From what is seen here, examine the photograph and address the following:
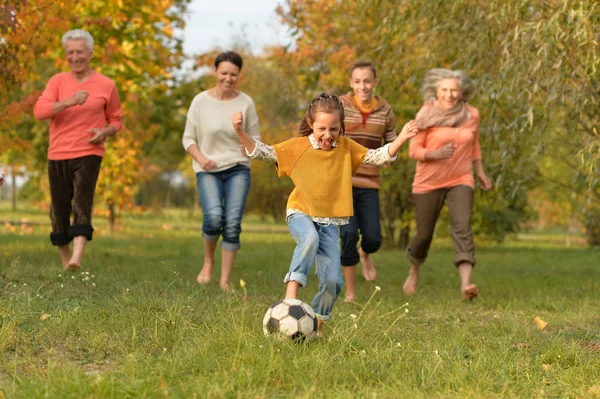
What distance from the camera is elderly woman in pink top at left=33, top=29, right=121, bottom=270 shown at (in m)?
7.56

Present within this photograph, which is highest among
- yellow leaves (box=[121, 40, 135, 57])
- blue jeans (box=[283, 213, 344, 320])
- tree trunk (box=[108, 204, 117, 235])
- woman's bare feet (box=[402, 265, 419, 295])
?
yellow leaves (box=[121, 40, 135, 57])

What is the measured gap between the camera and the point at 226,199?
7.54 metres

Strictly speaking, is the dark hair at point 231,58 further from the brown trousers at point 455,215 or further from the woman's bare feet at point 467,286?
the woman's bare feet at point 467,286

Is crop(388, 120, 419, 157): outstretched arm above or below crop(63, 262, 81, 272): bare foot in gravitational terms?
above

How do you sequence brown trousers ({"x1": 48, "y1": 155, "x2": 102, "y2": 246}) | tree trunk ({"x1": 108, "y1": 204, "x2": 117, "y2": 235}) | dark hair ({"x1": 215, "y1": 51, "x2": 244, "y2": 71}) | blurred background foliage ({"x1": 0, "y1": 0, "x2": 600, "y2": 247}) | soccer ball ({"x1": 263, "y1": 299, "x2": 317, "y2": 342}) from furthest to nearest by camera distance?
1. tree trunk ({"x1": 108, "y1": 204, "x2": 117, "y2": 235})
2. blurred background foliage ({"x1": 0, "y1": 0, "x2": 600, "y2": 247})
3. brown trousers ({"x1": 48, "y1": 155, "x2": 102, "y2": 246})
4. dark hair ({"x1": 215, "y1": 51, "x2": 244, "y2": 71})
5. soccer ball ({"x1": 263, "y1": 299, "x2": 317, "y2": 342})

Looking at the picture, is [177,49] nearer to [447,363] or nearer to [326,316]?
[326,316]

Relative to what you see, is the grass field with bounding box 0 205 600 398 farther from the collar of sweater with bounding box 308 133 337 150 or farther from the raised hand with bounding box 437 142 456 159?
the raised hand with bounding box 437 142 456 159

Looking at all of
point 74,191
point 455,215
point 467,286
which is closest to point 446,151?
point 455,215

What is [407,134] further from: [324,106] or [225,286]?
[225,286]

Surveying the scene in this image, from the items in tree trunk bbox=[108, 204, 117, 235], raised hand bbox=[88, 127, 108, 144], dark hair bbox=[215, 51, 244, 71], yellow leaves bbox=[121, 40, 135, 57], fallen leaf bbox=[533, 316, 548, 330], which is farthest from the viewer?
tree trunk bbox=[108, 204, 117, 235]

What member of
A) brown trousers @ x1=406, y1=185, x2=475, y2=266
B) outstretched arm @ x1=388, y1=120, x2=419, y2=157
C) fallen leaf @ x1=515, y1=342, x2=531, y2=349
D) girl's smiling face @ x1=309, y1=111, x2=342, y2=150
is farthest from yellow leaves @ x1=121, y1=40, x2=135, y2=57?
fallen leaf @ x1=515, y1=342, x2=531, y2=349

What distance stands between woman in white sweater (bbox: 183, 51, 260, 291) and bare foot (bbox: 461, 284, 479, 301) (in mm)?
2207

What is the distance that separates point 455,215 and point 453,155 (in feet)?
1.89

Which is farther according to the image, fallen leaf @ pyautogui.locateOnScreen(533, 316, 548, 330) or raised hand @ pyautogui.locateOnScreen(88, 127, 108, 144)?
raised hand @ pyautogui.locateOnScreen(88, 127, 108, 144)
